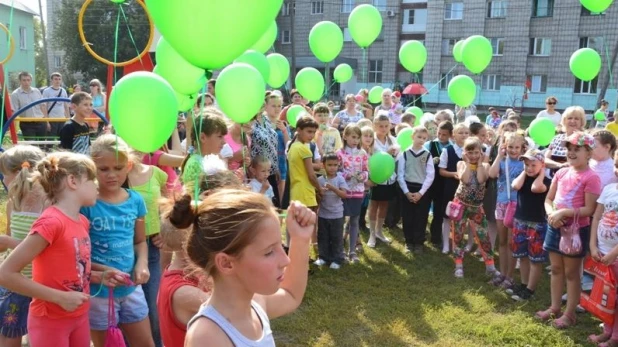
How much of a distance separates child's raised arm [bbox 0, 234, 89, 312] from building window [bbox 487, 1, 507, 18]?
31.4m

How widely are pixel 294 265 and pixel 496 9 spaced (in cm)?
3164

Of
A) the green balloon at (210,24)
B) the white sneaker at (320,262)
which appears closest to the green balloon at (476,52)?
the white sneaker at (320,262)

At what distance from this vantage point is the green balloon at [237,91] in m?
3.51

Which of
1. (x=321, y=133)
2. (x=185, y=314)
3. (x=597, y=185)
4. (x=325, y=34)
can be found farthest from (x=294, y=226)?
(x=325, y=34)

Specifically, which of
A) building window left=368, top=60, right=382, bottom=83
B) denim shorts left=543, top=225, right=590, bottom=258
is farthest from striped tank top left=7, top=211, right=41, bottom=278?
building window left=368, top=60, right=382, bottom=83

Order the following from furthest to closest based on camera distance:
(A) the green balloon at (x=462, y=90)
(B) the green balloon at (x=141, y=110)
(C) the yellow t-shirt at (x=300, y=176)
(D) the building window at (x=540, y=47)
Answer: (D) the building window at (x=540, y=47), (A) the green balloon at (x=462, y=90), (C) the yellow t-shirt at (x=300, y=176), (B) the green balloon at (x=141, y=110)

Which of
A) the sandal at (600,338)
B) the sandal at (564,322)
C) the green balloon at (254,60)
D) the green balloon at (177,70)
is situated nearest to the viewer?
the green balloon at (177,70)

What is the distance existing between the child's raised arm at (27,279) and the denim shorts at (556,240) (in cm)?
340

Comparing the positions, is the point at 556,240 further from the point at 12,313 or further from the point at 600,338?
the point at 12,313

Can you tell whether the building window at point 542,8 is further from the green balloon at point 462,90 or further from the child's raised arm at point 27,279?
the child's raised arm at point 27,279

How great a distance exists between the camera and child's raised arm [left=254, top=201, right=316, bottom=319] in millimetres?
1689

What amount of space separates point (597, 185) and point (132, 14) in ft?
27.7

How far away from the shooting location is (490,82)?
101ft

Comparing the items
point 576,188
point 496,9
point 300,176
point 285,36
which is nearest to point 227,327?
point 576,188
